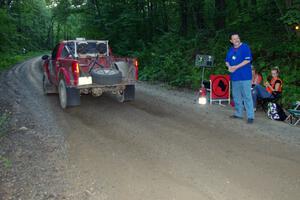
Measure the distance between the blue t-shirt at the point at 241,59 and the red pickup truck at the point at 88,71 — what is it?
2.98 m

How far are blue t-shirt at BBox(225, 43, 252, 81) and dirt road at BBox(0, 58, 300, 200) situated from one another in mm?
1068

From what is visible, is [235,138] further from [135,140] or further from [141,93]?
[141,93]

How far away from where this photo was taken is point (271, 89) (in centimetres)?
916

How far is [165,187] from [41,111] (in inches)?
231

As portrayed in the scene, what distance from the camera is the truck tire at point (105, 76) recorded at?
9.36 m

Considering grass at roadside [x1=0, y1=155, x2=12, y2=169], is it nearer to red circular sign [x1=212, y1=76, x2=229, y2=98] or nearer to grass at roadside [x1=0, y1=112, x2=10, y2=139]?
grass at roadside [x1=0, y1=112, x2=10, y2=139]

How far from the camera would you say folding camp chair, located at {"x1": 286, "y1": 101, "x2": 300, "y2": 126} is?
7.97 m

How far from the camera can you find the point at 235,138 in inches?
265

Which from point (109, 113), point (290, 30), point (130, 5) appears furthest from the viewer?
point (130, 5)

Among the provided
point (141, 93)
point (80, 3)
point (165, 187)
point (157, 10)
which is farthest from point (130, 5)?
point (165, 187)

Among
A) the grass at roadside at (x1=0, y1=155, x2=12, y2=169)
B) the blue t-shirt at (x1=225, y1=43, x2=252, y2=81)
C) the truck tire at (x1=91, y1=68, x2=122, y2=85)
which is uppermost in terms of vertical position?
the blue t-shirt at (x1=225, y1=43, x2=252, y2=81)

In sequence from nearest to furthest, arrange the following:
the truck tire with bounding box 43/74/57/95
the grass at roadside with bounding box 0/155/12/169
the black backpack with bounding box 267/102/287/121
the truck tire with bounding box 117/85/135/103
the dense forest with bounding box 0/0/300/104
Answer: the grass at roadside with bounding box 0/155/12/169
the black backpack with bounding box 267/102/287/121
the truck tire with bounding box 117/85/135/103
the dense forest with bounding box 0/0/300/104
the truck tire with bounding box 43/74/57/95

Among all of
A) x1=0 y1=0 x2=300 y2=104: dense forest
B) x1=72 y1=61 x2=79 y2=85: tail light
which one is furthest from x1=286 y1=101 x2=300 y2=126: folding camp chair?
x1=72 y1=61 x2=79 y2=85: tail light

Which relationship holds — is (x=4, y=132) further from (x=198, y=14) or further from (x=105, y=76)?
(x=198, y=14)
